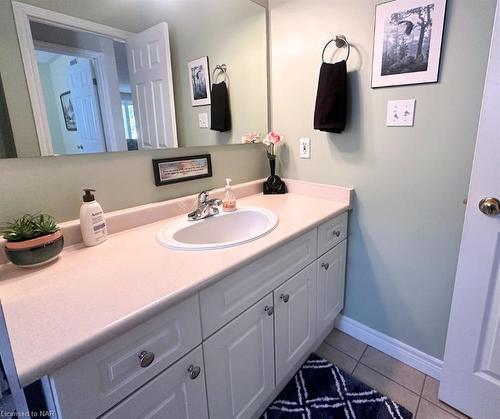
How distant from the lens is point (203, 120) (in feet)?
4.75

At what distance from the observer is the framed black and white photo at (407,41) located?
1.10 meters

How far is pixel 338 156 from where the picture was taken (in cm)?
148

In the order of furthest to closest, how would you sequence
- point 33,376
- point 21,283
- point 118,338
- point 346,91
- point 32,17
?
point 346,91 < point 32,17 < point 21,283 < point 118,338 < point 33,376

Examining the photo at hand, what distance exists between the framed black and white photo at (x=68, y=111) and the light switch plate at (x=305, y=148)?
1.11 m

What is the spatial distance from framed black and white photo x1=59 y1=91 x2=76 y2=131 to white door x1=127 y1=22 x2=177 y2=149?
0.80 feet

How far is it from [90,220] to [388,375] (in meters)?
1.56

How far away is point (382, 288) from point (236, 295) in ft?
3.16

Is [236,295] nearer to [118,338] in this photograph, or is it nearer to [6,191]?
[118,338]

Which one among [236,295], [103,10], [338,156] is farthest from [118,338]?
[338,156]

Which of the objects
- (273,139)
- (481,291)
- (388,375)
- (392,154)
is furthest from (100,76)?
(388,375)

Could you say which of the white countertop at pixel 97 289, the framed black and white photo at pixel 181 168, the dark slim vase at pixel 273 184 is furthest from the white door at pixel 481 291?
the framed black and white photo at pixel 181 168

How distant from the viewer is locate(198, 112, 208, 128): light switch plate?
4.69 ft

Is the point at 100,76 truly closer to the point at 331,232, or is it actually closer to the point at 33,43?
the point at 33,43

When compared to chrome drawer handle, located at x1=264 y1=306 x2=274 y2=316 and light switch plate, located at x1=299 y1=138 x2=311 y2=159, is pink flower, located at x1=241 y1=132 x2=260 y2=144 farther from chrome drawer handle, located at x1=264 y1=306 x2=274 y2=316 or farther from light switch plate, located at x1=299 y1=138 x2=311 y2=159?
chrome drawer handle, located at x1=264 y1=306 x2=274 y2=316
